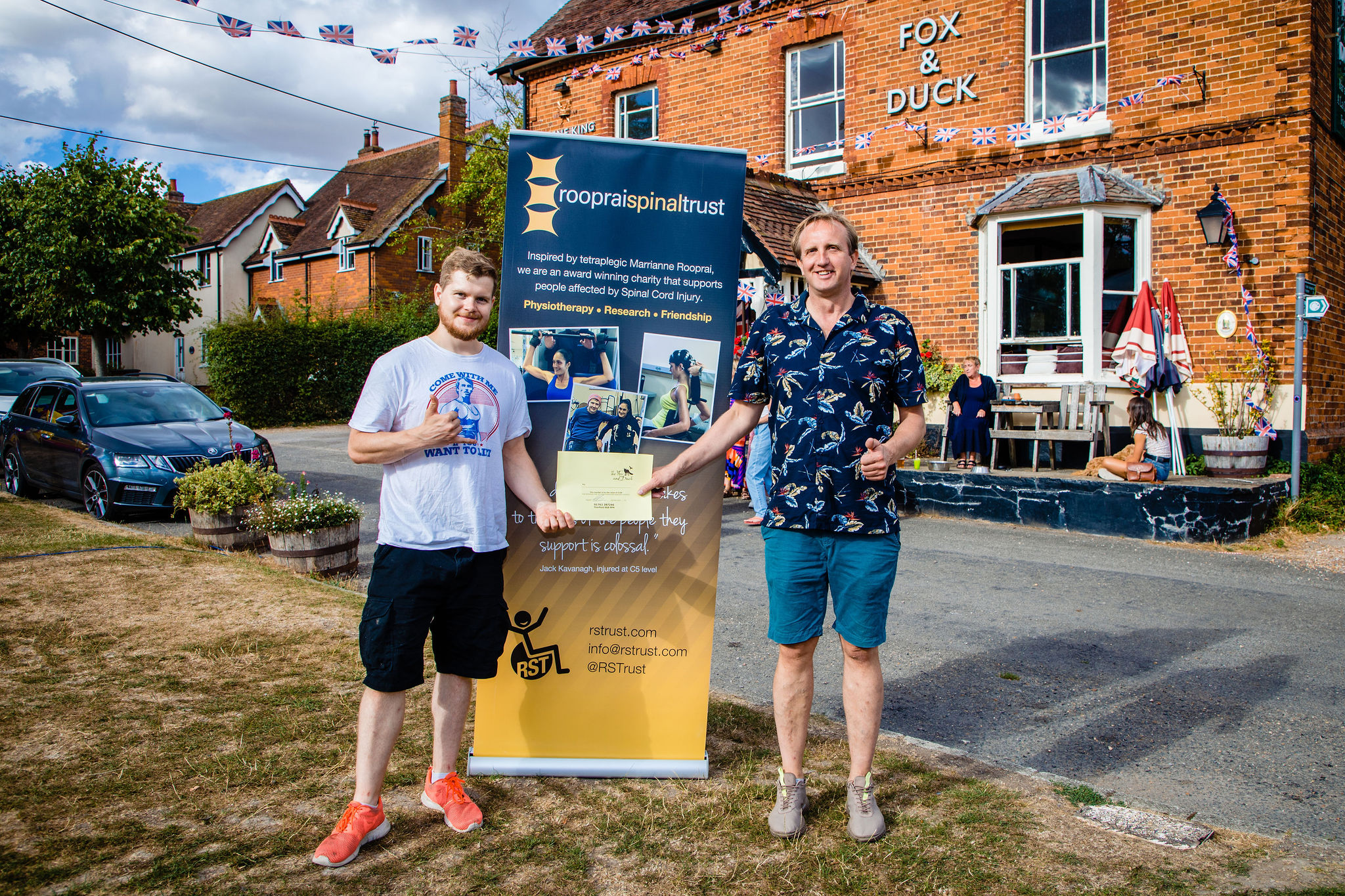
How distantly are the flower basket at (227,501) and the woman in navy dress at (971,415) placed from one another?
8.28 metres

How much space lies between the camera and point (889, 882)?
2650 millimetres

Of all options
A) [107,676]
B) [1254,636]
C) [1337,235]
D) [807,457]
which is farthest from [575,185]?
[1337,235]

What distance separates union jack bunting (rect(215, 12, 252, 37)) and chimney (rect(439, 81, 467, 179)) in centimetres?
2226

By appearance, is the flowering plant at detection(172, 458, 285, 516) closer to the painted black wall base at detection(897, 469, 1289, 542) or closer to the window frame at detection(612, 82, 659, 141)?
the painted black wall base at detection(897, 469, 1289, 542)

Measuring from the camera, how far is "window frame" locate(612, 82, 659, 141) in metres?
16.8

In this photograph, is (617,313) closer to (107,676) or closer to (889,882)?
(889,882)

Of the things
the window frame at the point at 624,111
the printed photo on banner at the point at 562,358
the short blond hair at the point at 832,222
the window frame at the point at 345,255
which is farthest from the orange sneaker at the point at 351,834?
the window frame at the point at 345,255

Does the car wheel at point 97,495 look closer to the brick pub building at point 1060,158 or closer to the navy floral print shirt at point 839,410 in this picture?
the navy floral print shirt at point 839,410

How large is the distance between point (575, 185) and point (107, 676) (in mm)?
3464

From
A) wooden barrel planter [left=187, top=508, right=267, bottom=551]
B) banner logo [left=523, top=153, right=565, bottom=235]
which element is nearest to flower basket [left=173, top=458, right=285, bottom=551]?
wooden barrel planter [left=187, top=508, right=267, bottom=551]

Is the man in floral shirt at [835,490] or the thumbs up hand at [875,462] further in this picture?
the man in floral shirt at [835,490]

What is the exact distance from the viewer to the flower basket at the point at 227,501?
7578 millimetres

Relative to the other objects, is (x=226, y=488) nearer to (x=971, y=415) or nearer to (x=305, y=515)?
(x=305, y=515)

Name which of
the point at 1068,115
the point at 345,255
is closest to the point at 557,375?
the point at 1068,115
